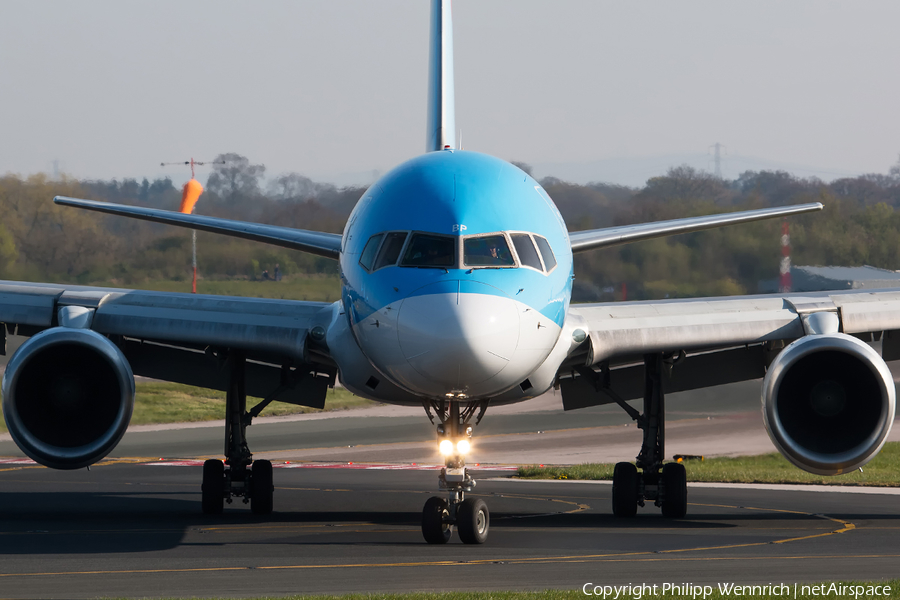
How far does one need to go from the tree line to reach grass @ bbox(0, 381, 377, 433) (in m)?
4.46

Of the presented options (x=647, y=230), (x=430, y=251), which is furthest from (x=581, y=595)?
(x=647, y=230)

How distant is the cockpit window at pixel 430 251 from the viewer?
12.2 meters

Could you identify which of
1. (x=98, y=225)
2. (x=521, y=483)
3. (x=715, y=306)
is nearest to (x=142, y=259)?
(x=98, y=225)

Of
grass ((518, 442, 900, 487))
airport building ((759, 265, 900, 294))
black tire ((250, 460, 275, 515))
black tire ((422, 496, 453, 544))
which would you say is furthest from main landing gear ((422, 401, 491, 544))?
airport building ((759, 265, 900, 294))

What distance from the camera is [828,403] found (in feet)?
48.4

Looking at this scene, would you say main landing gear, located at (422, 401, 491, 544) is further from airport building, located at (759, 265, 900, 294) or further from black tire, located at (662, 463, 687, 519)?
airport building, located at (759, 265, 900, 294)

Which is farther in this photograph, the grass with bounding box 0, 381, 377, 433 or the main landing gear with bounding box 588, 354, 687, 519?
the grass with bounding box 0, 381, 377, 433

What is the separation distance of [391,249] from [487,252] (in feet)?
3.29

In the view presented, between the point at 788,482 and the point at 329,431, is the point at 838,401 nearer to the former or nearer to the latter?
the point at 788,482

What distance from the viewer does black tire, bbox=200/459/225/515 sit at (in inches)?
704

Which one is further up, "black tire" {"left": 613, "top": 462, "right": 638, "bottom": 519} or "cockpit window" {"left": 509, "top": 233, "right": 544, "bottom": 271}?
"cockpit window" {"left": 509, "top": 233, "right": 544, "bottom": 271}

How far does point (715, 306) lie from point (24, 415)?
29.2ft

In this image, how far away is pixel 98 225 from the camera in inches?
1355

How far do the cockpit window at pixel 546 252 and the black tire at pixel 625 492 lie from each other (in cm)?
535
